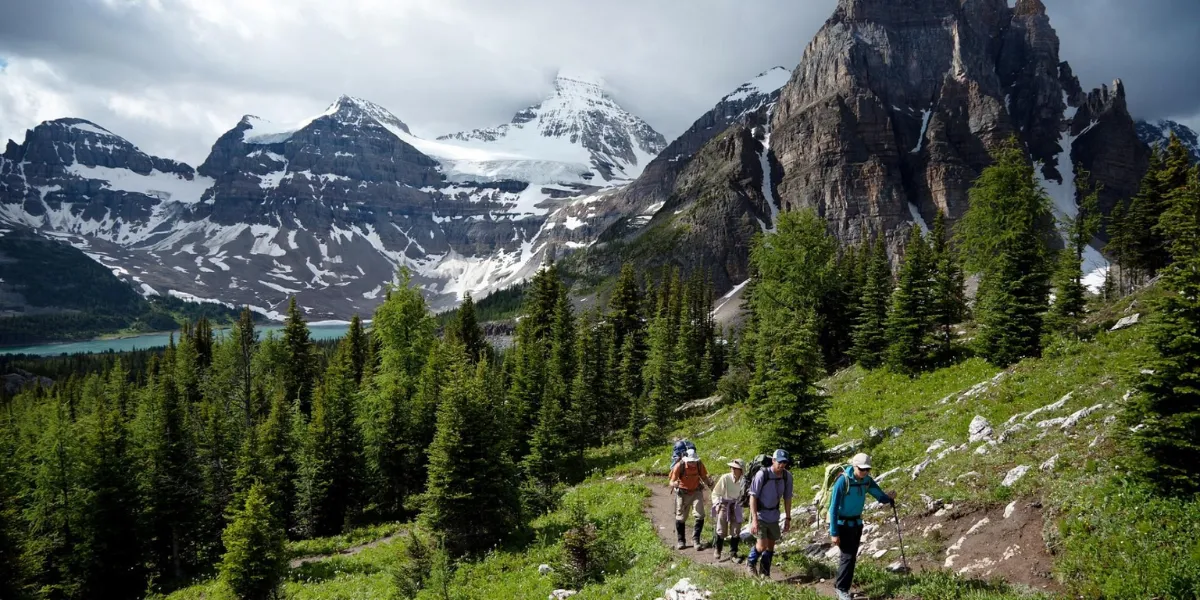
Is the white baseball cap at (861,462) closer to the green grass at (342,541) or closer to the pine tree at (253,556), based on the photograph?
the pine tree at (253,556)

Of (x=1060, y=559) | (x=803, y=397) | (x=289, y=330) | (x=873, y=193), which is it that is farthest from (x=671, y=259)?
(x=1060, y=559)

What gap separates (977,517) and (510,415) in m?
33.2

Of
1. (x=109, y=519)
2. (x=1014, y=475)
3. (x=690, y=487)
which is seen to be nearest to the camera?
(x=1014, y=475)

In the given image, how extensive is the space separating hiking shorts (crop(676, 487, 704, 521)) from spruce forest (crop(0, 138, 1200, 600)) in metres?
7.07

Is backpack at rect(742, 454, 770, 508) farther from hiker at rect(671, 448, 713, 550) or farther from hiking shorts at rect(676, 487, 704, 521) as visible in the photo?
hiking shorts at rect(676, 487, 704, 521)

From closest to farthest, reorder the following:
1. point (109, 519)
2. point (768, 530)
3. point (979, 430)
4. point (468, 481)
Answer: point (768, 530) → point (979, 430) → point (468, 481) → point (109, 519)

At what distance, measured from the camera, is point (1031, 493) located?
11.4 m

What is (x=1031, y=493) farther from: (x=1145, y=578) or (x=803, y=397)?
(x=803, y=397)

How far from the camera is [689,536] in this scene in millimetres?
17406

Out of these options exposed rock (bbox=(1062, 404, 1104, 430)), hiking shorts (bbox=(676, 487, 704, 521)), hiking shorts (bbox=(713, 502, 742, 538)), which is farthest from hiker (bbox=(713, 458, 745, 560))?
exposed rock (bbox=(1062, 404, 1104, 430))

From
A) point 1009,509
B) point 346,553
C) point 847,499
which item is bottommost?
point 346,553

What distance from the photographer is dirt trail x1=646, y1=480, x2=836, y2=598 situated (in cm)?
1180

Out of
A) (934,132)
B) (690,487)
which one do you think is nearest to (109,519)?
(690,487)

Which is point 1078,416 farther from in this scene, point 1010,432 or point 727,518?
point 727,518
